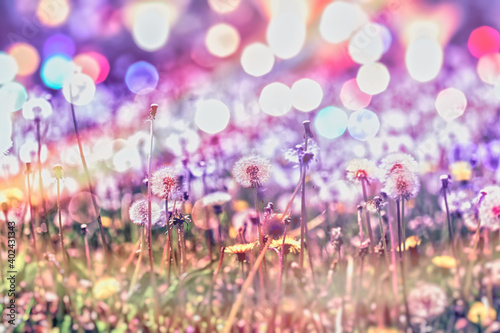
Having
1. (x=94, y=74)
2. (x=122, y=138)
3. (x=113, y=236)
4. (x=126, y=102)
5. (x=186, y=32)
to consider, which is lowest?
(x=113, y=236)

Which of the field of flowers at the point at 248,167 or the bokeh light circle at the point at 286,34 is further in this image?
the bokeh light circle at the point at 286,34

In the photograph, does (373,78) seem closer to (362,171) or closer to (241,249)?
(362,171)

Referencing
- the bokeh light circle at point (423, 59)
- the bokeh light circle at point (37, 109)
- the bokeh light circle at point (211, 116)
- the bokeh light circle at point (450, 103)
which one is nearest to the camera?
the bokeh light circle at point (37, 109)

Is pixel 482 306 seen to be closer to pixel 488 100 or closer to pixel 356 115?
pixel 356 115

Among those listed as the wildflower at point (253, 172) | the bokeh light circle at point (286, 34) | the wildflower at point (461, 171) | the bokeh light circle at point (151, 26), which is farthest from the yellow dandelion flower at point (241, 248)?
the bokeh light circle at point (151, 26)

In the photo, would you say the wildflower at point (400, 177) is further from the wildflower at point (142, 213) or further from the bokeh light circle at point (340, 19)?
the bokeh light circle at point (340, 19)

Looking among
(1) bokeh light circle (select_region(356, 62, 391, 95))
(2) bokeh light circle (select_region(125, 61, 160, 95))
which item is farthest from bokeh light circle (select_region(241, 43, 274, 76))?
(1) bokeh light circle (select_region(356, 62, 391, 95))

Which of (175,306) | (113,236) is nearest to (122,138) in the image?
(113,236)

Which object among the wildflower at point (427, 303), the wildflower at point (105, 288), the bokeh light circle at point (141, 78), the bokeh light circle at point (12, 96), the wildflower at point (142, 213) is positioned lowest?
the wildflower at point (427, 303)
